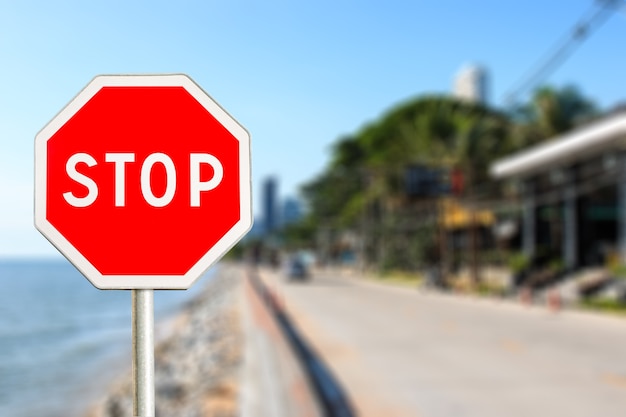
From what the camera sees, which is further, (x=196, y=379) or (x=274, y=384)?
(x=196, y=379)

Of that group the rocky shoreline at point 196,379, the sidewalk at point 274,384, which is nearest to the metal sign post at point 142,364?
the sidewalk at point 274,384

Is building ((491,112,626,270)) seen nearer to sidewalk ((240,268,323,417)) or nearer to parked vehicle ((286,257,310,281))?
parked vehicle ((286,257,310,281))

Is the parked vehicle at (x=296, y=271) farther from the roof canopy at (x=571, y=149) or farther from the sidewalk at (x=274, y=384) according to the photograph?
the sidewalk at (x=274, y=384)

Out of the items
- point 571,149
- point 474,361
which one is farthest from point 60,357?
point 571,149

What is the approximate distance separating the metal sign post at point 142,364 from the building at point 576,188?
27.0m

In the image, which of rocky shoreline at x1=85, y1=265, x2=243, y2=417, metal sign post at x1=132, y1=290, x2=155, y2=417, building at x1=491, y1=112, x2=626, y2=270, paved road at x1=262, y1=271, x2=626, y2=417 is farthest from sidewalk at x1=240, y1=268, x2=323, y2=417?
building at x1=491, y1=112, x2=626, y2=270

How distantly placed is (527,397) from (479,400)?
645 millimetres

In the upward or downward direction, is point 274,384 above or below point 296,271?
above

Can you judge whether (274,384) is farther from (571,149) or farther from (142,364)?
(571,149)

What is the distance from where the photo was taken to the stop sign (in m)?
1.85

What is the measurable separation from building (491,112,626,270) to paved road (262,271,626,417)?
9230 millimetres

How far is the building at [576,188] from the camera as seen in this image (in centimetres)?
2916

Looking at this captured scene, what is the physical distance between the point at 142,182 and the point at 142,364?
0.45 metres

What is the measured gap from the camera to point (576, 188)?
32.8 m
